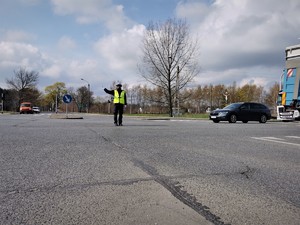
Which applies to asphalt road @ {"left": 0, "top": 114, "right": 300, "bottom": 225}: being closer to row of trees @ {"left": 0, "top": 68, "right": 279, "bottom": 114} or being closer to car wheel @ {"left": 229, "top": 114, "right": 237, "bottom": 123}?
car wheel @ {"left": 229, "top": 114, "right": 237, "bottom": 123}

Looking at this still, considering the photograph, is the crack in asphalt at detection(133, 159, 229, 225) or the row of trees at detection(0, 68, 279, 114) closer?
the crack in asphalt at detection(133, 159, 229, 225)

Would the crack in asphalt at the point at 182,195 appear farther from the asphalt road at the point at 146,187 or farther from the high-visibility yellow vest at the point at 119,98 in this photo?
the high-visibility yellow vest at the point at 119,98

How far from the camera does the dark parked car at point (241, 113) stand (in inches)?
758

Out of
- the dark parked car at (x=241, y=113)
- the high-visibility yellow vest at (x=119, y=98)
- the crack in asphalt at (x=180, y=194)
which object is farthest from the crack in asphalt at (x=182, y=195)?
the dark parked car at (x=241, y=113)

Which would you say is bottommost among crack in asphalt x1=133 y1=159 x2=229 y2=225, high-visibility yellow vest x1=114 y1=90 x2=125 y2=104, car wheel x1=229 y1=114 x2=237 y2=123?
crack in asphalt x1=133 y1=159 x2=229 y2=225

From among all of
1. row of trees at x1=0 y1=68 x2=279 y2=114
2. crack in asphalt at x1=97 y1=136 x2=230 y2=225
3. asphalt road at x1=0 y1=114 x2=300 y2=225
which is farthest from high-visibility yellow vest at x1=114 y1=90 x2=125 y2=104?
row of trees at x1=0 y1=68 x2=279 y2=114

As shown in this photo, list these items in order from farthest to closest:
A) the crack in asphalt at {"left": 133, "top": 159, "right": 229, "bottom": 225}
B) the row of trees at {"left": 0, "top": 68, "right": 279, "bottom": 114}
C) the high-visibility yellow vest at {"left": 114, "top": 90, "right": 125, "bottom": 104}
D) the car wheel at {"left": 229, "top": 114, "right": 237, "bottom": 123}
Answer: the row of trees at {"left": 0, "top": 68, "right": 279, "bottom": 114}
the car wheel at {"left": 229, "top": 114, "right": 237, "bottom": 123}
the high-visibility yellow vest at {"left": 114, "top": 90, "right": 125, "bottom": 104}
the crack in asphalt at {"left": 133, "top": 159, "right": 229, "bottom": 225}

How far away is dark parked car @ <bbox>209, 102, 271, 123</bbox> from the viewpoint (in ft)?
63.2

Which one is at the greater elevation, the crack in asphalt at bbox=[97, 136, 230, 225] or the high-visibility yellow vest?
the high-visibility yellow vest

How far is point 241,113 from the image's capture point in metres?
19.7

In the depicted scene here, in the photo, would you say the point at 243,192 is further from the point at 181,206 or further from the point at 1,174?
the point at 1,174

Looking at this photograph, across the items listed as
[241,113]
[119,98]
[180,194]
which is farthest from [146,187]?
[241,113]

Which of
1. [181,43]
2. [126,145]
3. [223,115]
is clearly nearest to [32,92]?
[181,43]

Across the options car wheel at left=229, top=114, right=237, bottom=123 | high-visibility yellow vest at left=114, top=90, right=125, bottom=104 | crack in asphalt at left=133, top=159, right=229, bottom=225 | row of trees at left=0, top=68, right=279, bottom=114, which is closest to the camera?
crack in asphalt at left=133, top=159, right=229, bottom=225
